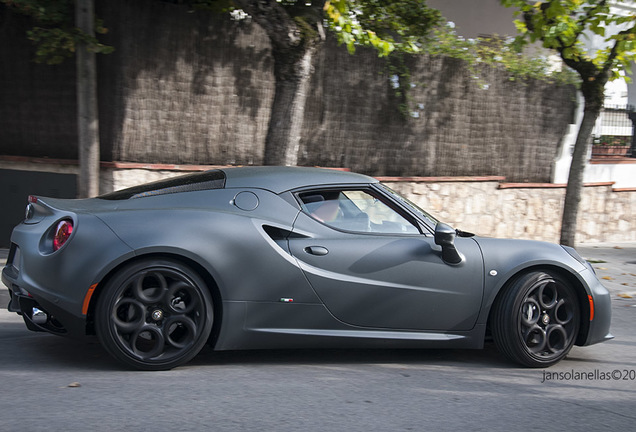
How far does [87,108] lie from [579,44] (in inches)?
270

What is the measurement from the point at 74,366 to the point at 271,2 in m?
4.59

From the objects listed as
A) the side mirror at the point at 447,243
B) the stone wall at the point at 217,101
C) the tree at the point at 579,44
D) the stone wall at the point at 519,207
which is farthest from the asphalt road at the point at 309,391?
the stone wall at the point at 519,207

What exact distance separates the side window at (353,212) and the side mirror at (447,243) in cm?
23

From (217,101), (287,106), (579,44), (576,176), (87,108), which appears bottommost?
(576,176)

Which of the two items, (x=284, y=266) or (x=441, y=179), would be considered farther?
(x=441, y=179)

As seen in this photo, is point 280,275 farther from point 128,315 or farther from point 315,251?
point 128,315

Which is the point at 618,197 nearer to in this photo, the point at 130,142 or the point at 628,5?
the point at 628,5

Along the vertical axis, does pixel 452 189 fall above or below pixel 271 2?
below

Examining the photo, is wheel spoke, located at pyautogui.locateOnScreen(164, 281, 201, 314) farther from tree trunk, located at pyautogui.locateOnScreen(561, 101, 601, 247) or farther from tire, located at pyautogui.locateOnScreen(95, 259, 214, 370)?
tree trunk, located at pyautogui.locateOnScreen(561, 101, 601, 247)

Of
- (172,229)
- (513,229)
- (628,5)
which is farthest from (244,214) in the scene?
(628,5)

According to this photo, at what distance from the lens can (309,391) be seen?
415 centimetres

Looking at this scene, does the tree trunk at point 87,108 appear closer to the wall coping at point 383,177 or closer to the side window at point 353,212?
the wall coping at point 383,177

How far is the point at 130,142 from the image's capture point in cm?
895

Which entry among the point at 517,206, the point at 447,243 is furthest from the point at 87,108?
the point at 517,206
